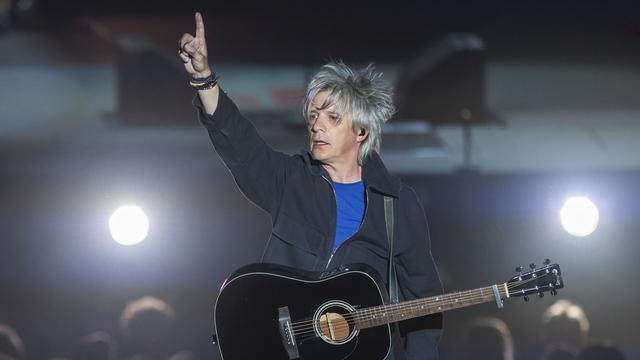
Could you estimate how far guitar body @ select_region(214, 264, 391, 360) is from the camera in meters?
3.28

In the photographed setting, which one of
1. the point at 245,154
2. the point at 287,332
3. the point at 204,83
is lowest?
the point at 287,332

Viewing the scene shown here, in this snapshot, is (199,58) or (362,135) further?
(362,135)

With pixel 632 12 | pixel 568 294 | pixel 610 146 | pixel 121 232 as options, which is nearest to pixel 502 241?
pixel 568 294

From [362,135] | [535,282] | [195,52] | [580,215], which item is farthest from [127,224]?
[535,282]

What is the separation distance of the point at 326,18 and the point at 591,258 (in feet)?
8.71

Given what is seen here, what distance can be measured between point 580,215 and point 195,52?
439 cm

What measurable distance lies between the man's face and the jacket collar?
0.05 meters

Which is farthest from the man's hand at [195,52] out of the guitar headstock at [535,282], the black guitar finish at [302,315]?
the guitar headstock at [535,282]

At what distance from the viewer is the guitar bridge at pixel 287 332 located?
3293 millimetres

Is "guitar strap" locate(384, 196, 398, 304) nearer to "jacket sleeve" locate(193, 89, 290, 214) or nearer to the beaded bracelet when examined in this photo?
"jacket sleeve" locate(193, 89, 290, 214)

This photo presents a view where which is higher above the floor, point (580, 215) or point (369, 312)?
point (580, 215)

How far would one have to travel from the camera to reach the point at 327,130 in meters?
3.53

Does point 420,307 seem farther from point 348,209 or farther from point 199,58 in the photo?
point 199,58

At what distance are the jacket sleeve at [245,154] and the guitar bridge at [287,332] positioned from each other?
1.31 feet
